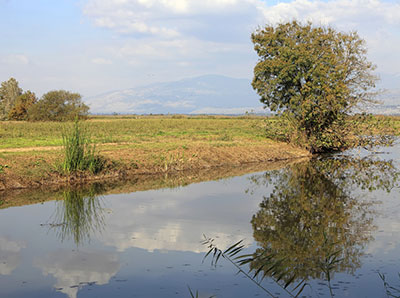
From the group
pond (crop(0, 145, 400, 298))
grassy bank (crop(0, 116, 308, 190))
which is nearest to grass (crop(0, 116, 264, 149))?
grassy bank (crop(0, 116, 308, 190))

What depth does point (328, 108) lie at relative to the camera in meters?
30.2

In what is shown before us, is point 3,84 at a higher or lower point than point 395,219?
higher

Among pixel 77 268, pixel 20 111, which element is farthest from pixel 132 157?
pixel 20 111

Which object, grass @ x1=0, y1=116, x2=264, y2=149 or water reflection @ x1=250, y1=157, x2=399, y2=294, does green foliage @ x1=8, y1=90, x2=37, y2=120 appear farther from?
water reflection @ x1=250, y1=157, x2=399, y2=294

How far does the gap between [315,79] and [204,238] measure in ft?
67.0

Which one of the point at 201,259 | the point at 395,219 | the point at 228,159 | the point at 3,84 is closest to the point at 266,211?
the point at 395,219

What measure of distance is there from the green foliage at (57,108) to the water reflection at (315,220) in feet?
164

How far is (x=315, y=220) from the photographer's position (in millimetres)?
13016

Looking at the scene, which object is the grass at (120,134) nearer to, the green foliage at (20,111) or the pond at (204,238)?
the pond at (204,238)

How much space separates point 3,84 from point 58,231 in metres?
97.1

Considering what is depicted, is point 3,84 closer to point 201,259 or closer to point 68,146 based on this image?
point 68,146

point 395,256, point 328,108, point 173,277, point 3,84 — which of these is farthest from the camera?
point 3,84

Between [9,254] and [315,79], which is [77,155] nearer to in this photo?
[9,254]

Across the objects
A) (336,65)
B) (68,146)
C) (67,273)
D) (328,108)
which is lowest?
(67,273)
